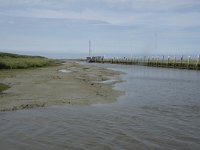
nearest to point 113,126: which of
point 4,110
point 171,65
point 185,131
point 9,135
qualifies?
point 185,131

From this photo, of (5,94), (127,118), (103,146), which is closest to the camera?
(103,146)

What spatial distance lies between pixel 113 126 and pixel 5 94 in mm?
9516

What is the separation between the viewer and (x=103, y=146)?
10148mm

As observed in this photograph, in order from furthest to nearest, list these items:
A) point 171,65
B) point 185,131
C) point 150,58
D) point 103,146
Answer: point 150,58
point 171,65
point 185,131
point 103,146

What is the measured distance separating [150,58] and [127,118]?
76071 millimetres

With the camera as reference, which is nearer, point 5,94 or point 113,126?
point 113,126

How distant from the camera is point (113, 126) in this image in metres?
12.7

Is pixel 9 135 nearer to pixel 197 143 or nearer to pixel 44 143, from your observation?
pixel 44 143

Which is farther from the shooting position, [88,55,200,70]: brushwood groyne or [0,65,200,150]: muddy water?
[88,55,200,70]: brushwood groyne

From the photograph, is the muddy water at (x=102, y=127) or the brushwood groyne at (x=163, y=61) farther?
the brushwood groyne at (x=163, y=61)

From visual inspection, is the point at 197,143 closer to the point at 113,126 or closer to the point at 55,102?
the point at 113,126

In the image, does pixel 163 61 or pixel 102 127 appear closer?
pixel 102 127

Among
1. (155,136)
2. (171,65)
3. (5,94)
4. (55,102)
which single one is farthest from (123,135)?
(171,65)

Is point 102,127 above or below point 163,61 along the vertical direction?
below
